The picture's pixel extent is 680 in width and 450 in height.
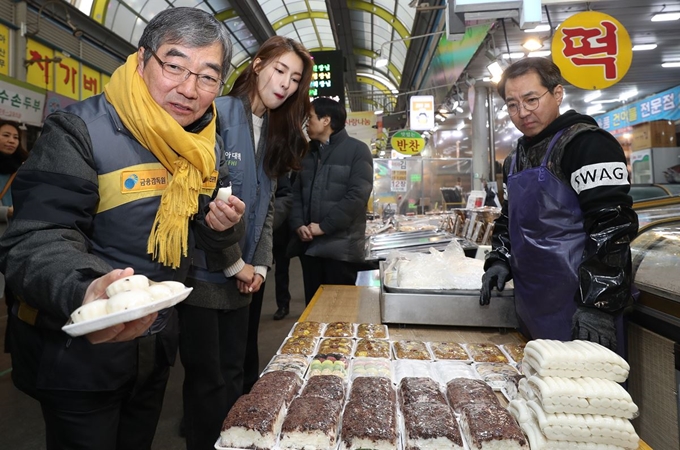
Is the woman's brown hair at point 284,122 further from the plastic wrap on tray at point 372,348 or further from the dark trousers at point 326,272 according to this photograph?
the dark trousers at point 326,272

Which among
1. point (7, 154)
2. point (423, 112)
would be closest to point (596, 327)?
point (7, 154)

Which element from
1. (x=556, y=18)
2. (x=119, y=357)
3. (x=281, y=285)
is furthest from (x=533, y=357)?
(x=556, y=18)

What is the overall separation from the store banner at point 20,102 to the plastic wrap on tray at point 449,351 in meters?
5.99

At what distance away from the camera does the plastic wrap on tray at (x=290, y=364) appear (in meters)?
1.23

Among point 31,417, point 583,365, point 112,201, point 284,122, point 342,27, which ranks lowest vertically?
point 31,417

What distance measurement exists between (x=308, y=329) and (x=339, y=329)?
125mm

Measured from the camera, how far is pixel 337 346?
4.78 ft

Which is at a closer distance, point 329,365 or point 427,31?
point 329,365

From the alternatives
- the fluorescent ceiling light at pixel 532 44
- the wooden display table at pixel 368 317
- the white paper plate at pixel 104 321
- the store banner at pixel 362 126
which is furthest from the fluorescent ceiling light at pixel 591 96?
the white paper plate at pixel 104 321

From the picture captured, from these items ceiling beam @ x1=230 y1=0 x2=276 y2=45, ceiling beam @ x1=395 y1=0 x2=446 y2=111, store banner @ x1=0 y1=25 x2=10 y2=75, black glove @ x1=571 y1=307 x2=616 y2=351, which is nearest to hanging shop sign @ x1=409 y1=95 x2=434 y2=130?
ceiling beam @ x1=395 y1=0 x2=446 y2=111

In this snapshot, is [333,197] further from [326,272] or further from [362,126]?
[362,126]

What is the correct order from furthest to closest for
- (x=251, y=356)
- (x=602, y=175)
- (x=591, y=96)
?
(x=591, y=96) → (x=251, y=356) → (x=602, y=175)

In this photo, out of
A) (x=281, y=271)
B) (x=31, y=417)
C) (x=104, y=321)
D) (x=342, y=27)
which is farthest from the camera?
(x=342, y=27)

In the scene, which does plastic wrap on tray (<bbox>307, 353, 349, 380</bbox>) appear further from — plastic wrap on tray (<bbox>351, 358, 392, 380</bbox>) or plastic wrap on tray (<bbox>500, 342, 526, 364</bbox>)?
plastic wrap on tray (<bbox>500, 342, 526, 364</bbox>)
